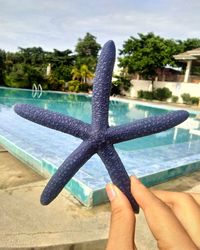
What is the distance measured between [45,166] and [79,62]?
2947cm

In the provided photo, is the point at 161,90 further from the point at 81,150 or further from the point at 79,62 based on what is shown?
the point at 81,150

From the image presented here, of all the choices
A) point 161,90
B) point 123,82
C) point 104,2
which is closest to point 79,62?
point 123,82

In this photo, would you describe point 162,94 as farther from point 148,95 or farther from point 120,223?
point 120,223

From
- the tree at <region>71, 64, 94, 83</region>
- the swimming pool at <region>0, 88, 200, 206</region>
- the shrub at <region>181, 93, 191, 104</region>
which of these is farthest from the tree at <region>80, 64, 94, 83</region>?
the swimming pool at <region>0, 88, 200, 206</region>

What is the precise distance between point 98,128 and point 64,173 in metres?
0.27

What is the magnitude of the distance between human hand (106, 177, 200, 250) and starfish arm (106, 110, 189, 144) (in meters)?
0.30

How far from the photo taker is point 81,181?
4414 millimetres

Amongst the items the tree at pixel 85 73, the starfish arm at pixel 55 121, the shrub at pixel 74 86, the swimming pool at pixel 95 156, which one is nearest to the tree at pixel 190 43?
the tree at pixel 85 73

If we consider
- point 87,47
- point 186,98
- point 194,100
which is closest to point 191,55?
point 186,98

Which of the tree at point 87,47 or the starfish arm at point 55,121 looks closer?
the starfish arm at point 55,121

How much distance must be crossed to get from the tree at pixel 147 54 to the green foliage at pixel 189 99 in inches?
151

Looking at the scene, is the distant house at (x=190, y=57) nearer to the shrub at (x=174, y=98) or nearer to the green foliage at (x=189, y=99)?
the shrub at (x=174, y=98)

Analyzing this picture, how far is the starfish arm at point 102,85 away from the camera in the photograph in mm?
1490

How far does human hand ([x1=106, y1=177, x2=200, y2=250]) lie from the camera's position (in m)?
0.99
